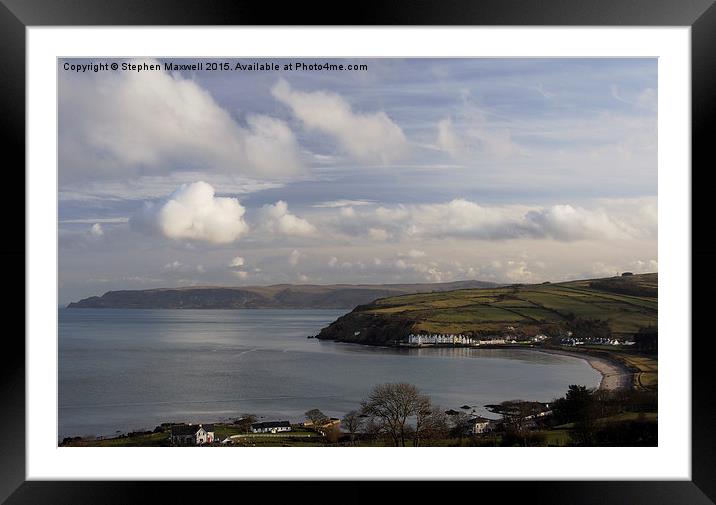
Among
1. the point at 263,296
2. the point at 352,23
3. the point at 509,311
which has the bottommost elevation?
the point at 509,311

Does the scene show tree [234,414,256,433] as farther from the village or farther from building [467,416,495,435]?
building [467,416,495,435]

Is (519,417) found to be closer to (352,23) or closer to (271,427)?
(271,427)

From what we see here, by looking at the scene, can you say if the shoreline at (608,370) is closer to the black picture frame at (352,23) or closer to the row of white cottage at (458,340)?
the row of white cottage at (458,340)

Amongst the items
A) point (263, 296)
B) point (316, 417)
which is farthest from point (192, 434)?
point (263, 296)

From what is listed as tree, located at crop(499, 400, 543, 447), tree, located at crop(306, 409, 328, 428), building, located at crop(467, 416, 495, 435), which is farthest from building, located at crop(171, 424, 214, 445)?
tree, located at crop(499, 400, 543, 447)

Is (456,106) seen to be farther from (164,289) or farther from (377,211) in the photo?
(164,289)

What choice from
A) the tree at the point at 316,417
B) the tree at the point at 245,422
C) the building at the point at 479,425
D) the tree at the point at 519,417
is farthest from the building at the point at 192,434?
the tree at the point at 519,417
